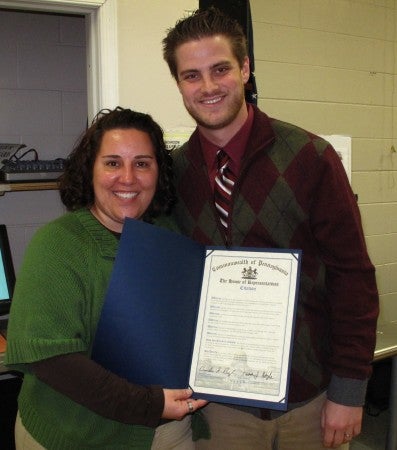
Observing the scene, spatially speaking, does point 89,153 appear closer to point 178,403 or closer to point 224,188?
point 224,188

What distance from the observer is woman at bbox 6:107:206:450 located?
1.05 metres

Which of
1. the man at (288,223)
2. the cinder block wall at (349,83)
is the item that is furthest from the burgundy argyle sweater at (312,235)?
the cinder block wall at (349,83)

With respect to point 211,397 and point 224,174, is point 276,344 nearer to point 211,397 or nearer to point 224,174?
point 211,397

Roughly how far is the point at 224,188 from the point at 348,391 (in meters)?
0.58

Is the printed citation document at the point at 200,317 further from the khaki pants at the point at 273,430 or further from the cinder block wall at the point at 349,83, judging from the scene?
the cinder block wall at the point at 349,83

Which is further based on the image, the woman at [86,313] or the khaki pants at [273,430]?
the khaki pants at [273,430]

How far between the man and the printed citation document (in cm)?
8

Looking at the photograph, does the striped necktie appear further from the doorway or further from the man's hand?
the doorway

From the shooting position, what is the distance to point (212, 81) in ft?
4.17

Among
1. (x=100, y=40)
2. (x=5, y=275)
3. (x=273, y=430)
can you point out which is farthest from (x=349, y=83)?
(x=273, y=430)

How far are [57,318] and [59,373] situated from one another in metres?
0.12

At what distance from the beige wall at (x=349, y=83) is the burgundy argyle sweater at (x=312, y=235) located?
1.60 meters

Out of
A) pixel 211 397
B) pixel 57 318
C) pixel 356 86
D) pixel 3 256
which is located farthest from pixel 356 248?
pixel 356 86

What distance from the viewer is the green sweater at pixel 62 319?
3.41ft
